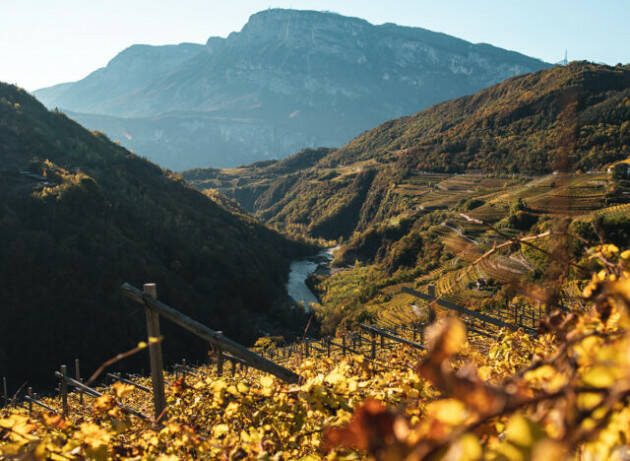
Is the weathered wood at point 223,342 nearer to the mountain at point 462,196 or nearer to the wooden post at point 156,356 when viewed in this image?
the wooden post at point 156,356

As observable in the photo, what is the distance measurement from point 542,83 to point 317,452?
117 meters

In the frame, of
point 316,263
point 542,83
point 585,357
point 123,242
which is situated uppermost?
point 542,83

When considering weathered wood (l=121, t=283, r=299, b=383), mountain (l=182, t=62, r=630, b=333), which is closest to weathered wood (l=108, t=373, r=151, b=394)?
weathered wood (l=121, t=283, r=299, b=383)

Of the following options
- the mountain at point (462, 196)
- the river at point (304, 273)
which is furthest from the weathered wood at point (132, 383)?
the river at point (304, 273)

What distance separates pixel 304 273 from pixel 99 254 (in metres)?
41.0

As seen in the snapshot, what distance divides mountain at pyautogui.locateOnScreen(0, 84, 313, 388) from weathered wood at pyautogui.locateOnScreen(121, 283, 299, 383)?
95.8 feet

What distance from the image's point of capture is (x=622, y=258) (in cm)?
155

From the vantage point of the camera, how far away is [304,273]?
7206cm

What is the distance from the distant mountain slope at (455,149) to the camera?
60.8m

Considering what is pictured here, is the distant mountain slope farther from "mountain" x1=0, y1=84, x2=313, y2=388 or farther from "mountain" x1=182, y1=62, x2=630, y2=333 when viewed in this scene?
"mountain" x1=0, y1=84, x2=313, y2=388

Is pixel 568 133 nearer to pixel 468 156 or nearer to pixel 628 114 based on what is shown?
pixel 628 114

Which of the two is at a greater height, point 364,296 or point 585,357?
point 585,357

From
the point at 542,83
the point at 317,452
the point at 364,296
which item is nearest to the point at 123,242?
the point at 364,296

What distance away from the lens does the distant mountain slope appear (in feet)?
200
